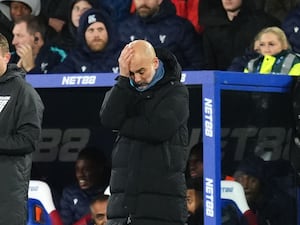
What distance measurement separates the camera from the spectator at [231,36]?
8.96m

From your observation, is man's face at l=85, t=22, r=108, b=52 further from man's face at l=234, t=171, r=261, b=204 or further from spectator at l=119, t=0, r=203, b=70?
man's face at l=234, t=171, r=261, b=204

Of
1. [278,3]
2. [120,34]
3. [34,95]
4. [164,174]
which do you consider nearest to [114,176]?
[164,174]

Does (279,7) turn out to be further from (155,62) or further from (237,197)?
(155,62)

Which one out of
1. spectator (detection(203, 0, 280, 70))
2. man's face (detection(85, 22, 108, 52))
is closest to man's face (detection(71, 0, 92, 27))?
man's face (detection(85, 22, 108, 52))

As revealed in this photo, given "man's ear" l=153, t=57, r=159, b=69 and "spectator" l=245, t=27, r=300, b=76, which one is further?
"spectator" l=245, t=27, r=300, b=76

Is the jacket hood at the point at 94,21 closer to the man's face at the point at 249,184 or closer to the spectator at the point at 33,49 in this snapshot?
the spectator at the point at 33,49

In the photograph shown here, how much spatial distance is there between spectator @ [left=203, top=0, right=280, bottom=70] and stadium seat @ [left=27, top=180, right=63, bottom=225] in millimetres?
1716

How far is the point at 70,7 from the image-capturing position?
10211mm

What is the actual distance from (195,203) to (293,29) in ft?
5.98

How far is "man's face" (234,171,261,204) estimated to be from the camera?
7802 millimetres

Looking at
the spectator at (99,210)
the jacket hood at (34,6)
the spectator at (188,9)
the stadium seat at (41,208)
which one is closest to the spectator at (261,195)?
the spectator at (99,210)

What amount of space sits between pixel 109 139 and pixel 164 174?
302cm

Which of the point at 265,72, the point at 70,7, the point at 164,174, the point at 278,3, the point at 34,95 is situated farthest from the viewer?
the point at 70,7

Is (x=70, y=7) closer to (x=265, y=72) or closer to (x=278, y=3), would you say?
(x=278, y=3)
